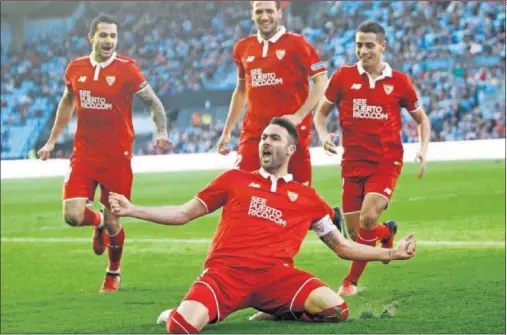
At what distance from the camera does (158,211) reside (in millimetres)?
6602

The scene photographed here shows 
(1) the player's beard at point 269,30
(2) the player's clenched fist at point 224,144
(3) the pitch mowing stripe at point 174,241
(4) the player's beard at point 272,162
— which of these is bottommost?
(3) the pitch mowing stripe at point 174,241

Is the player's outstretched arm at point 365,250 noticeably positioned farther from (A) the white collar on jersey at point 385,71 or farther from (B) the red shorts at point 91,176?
(B) the red shorts at point 91,176

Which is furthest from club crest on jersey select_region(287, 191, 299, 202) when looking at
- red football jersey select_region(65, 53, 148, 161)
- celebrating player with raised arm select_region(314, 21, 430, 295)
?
red football jersey select_region(65, 53, 148, 161)

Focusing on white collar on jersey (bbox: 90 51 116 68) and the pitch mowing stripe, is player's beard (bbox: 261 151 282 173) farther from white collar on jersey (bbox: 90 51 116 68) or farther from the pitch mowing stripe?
the pitch mowing stripe

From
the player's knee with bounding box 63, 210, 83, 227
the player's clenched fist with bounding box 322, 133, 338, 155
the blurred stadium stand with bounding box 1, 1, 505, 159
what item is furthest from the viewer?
the blurred stadium stand with bounding box 1, 1, 505, 159

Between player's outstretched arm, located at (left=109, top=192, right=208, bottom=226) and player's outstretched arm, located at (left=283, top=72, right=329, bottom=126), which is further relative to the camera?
player's outstretched arm, located at (left=283, top=72, right=329, bottom=126)

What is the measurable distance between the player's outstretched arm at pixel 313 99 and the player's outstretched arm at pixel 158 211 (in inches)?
70.0

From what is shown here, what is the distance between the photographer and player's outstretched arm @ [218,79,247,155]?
917 centimetres

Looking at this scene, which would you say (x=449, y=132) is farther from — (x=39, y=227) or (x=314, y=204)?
(x=314, y=204)

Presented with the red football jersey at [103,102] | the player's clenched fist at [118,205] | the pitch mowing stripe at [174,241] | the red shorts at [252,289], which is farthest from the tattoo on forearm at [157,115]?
the pitch mowing stripe at [174,241]

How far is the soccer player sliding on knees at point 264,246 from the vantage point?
671cm

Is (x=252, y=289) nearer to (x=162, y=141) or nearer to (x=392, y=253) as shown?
(x=392, y=253)

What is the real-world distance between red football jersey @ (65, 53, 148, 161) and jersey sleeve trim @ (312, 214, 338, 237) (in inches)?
109

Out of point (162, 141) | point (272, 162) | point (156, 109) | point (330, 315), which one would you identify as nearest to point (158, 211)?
point (272, 162)
